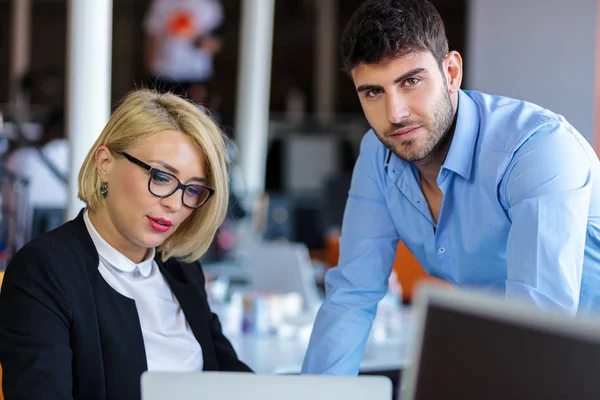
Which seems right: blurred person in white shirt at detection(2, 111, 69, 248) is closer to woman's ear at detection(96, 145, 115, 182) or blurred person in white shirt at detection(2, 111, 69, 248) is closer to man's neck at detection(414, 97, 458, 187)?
woman's ear at detection(96, 145, 115, 182)

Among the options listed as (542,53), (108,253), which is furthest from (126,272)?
(542,53)

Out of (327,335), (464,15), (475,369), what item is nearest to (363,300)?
(327,335)

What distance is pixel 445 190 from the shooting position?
192 cm

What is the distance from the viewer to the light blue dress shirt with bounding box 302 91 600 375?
1563mm

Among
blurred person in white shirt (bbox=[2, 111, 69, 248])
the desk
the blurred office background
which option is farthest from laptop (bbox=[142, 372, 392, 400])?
blurred person in white shirt (bbox=[2, 111, 69, 248])

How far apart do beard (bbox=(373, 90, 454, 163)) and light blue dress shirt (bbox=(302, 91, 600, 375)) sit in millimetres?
84

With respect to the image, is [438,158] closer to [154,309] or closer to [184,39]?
[154,309]

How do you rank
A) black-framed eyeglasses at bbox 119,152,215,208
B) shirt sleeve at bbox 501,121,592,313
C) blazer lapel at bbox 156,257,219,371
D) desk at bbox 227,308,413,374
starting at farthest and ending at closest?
1. desk at bbox 227,308,413,374
2. blazer lapel at bbox 156,257,219,371
3. black-framed eyeglasses at bbox 119,152,215,208
4. shirt sleeve at bbox 501,121,592,313

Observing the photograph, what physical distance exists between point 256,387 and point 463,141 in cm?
95

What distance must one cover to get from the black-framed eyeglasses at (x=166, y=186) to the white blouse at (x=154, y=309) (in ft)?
0.60

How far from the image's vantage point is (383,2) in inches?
69.5

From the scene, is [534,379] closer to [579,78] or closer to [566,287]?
[566,287]

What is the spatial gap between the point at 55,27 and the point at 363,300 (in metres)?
12.2

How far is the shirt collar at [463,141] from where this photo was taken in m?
1.87
